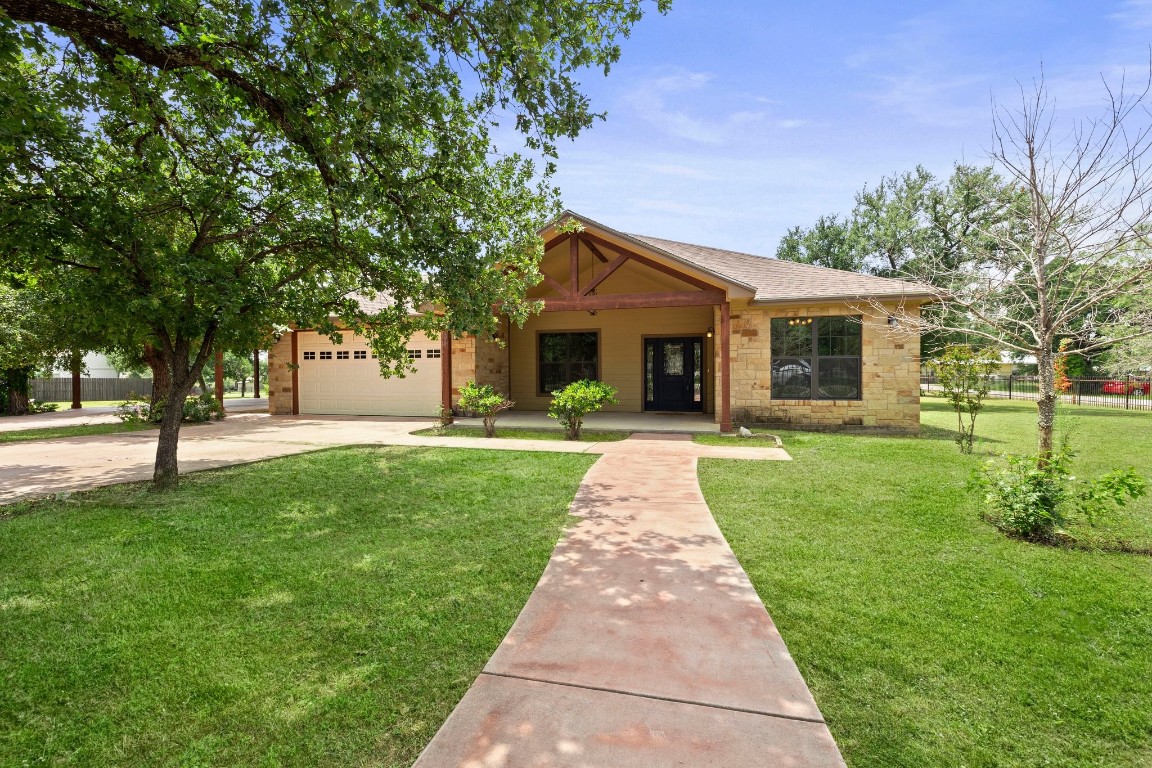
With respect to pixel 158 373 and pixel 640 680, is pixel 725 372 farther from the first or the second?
pixel 158 373

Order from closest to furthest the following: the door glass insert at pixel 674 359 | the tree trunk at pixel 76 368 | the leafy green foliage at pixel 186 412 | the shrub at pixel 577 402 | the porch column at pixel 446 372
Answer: the shrub at pixel 577 402, the porch column at pixel 446 372, the leafy green foliage at pixel 186 412, the door glass insert at pixel 674 359, the tree trunk at pixel 76 368

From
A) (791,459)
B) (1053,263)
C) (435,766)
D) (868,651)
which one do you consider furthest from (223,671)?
(1053,263)

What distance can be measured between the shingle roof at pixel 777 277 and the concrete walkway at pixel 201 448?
156 inches

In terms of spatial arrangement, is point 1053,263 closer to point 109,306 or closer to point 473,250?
point 473,250

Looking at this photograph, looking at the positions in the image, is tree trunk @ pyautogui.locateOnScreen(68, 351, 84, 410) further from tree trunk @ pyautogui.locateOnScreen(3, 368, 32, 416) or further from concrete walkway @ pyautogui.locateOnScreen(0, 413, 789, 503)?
concrete walkway @ pyautogui.locateOnScreen(0, 413, 789, 503)

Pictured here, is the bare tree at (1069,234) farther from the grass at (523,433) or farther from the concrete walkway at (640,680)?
the grass at (523,433)

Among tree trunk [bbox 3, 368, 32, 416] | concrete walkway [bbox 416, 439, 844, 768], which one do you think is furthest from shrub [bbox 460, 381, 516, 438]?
tree trunk [bbox 3, 368, 32, 416]

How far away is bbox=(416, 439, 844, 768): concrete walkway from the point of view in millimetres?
1934

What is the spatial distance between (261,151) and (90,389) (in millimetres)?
28465

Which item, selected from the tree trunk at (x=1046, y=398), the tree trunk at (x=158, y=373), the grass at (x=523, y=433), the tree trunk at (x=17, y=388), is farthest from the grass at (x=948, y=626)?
the tree trunk at (x=17, y=388)

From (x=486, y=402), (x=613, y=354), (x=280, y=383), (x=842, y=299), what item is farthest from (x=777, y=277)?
(x=280, y=383)

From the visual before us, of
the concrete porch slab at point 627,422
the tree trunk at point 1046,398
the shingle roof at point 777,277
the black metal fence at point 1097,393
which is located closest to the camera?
the tree trunk at point 1046,398

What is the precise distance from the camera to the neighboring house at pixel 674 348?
1072 cm

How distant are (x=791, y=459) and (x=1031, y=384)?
2832 cm
